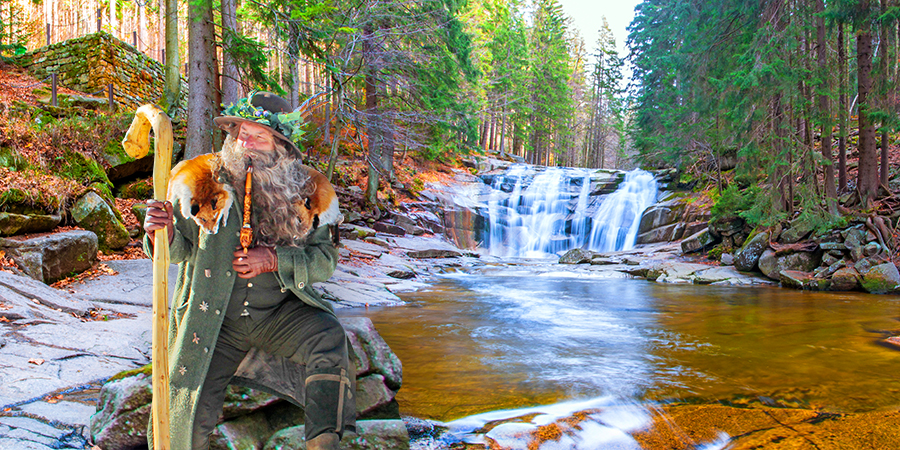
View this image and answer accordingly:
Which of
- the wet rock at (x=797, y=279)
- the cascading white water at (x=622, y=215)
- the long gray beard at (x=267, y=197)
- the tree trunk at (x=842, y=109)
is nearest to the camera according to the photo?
the long gray beard at (x=267, y=197)

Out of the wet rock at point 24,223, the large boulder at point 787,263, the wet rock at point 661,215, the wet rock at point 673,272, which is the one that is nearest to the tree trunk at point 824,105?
the large boulder at point 787,263

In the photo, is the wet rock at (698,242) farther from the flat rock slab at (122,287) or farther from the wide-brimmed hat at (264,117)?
the wide-brimmed hat at (264,117)

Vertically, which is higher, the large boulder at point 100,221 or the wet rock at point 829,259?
the large boulder at point 100,221

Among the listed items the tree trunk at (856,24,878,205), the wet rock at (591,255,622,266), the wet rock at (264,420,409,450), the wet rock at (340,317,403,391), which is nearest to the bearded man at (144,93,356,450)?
the wet rock at (264,420,409,450)

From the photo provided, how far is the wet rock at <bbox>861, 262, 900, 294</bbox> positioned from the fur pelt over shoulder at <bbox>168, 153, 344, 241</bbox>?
38.5 feet

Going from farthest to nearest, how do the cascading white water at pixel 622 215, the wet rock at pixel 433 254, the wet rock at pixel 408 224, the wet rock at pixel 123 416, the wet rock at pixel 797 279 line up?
the cascading white water at pixel 622 215, the wet rock at pixel 408 224, the wet rock at pixel 433 254, the wet rock at pixel 797 279, the wet rock at pixel 123 416

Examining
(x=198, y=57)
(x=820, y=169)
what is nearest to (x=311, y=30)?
(x=198, y=57)

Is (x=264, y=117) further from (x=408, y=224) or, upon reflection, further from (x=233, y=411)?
(x=408, y=224)

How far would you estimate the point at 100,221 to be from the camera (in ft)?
24.2

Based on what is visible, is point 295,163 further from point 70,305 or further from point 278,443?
point 70,305

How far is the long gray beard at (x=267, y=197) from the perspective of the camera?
8.20 ft

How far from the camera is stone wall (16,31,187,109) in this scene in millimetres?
14844

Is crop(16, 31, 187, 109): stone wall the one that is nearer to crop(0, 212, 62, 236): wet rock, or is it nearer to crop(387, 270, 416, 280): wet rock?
crop(0, 212, 62, 236): wet rock

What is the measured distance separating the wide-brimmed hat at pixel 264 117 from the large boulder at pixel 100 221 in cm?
610
